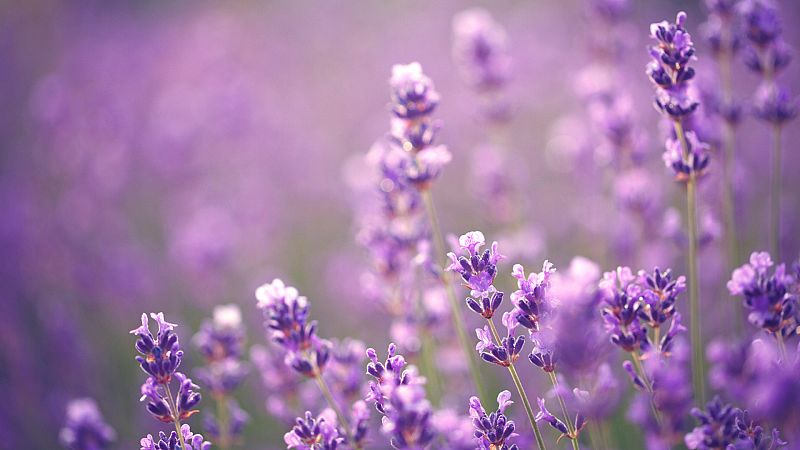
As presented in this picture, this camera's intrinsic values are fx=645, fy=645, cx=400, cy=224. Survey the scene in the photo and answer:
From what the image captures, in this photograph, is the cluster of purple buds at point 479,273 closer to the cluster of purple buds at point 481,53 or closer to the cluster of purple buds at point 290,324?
the cluster of purple buds at point 290,324

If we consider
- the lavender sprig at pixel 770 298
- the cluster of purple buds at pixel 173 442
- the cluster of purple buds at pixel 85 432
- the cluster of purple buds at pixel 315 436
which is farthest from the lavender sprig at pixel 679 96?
Result: the cluster of purple buds at pixel 85 432

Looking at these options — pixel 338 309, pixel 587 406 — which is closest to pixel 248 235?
pixel 338 309

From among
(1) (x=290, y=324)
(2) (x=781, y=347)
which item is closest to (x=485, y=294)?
(1) (x=290, y=324)

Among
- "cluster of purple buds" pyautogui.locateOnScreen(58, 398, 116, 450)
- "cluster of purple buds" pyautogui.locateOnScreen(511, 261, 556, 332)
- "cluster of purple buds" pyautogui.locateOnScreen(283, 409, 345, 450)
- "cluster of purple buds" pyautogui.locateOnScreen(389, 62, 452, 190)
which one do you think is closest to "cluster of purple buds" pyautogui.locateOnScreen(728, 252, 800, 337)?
"cluster of purple buds" pyautogui.locateOnScreen(511, 261, 556, 332)

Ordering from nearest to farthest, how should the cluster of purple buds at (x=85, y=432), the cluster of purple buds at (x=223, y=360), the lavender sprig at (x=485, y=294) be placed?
the lavender sprig at (x=485, y=294) < the cluster of purple buds at (x=85, y=432) < the cluster of purple buds at (x=223, y=360)

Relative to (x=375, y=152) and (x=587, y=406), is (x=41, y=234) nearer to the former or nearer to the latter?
(x=375, y=152)
